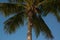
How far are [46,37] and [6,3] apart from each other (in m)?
4.17

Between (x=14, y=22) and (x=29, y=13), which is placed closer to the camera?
(x=29, y=13)

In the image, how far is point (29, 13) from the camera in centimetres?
2309

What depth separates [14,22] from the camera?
930 inches

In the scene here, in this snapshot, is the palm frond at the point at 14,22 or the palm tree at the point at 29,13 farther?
the palm frond at the point at 14,22

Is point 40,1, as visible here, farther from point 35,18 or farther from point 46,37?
point 46,37

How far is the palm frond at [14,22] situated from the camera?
2344 cm

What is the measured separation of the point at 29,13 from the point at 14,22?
148 centimetres

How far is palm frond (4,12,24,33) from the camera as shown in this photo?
76.9 ft

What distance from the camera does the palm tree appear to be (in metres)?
22.9

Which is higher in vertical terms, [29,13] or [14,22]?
[29,13]

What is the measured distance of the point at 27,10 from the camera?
2322 cm

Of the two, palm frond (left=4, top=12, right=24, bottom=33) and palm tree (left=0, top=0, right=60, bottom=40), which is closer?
palm tree (left=0, top=0, right=60, bottom=40)

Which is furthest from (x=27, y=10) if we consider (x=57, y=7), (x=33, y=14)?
(x=57, y=7)

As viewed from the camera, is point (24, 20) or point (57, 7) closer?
point (57, 7)
